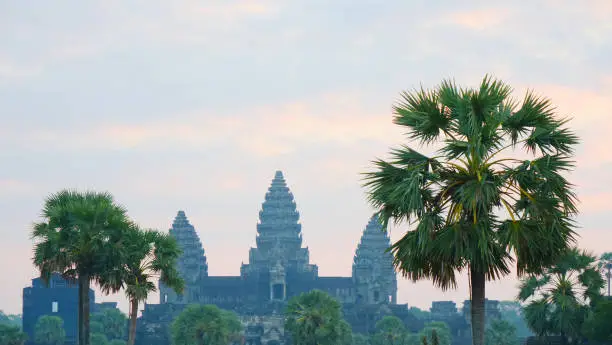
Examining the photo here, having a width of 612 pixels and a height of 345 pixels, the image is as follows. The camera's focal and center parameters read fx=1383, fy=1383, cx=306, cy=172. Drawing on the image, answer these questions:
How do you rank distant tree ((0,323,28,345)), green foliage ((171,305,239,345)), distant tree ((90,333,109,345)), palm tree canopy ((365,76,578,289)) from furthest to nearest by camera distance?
distant tree ((90,333,109,345)), distant tree ((0,323,28,345)), green foliage ((171,305,239,345)), palm tree canopy ((365,76,578,289))

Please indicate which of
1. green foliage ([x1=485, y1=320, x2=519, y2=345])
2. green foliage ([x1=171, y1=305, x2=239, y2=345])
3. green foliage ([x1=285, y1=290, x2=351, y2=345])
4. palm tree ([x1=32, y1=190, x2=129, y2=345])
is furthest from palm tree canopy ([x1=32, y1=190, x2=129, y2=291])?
green foliage ([x1=485, y1=320, x2=519, y2=345])

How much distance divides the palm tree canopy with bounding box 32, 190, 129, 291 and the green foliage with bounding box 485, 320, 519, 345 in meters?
104

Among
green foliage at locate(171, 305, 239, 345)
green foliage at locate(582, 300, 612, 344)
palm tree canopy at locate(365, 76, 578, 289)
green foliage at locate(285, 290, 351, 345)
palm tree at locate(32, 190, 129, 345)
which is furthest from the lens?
green foliage at locate(171, 305, 239, 345)

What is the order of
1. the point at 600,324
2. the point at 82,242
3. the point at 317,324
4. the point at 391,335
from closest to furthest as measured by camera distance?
1. the point at 82,242
2. the point at 600,324
3. the point at 317,324
4. the point at 391,335

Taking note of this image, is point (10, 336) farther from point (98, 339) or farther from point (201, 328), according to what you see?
point (98, 339)

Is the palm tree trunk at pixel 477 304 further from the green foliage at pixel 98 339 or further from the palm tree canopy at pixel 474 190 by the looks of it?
the green foliage at pixel 98 339

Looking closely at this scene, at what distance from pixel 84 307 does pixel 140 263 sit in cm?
272

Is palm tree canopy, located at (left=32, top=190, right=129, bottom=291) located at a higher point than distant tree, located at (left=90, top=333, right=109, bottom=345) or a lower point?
higher

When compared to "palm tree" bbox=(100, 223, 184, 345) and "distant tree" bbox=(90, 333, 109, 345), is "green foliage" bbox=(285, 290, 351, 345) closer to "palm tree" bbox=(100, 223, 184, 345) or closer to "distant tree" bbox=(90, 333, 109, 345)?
"palm tree" bbox=(100, 223, 184, 345)

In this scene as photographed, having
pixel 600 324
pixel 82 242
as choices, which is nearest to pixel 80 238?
pixel 82 242

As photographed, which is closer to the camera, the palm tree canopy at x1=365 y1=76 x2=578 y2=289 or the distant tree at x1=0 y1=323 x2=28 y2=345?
the palm tree canopy at x1=365 y1=76 x2=578 y2=289

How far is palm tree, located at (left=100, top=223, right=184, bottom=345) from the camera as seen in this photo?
52312mm

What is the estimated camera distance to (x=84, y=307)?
52250 millimetres

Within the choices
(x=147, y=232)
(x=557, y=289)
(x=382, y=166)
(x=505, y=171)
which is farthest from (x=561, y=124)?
(x=557, y=289)
